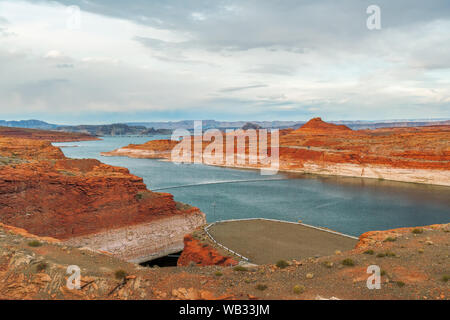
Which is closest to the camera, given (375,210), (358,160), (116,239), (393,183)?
(116,239)

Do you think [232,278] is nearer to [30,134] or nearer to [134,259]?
[134,259]

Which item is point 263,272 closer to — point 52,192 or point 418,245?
point 418,245

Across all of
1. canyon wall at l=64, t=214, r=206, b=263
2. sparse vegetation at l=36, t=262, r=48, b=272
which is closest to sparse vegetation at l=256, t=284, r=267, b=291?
sparse vegetation at l=36, t=262, r=48, b=272

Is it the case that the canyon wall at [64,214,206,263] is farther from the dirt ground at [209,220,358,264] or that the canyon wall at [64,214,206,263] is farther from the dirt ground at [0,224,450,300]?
the dirt ground at [0,224,450,300]

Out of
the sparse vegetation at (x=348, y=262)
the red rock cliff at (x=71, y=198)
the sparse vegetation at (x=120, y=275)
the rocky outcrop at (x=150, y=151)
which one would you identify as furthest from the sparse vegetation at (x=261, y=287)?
the rocky outcrop at (x=150, y=151)

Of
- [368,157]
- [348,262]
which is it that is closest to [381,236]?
[348,262]
